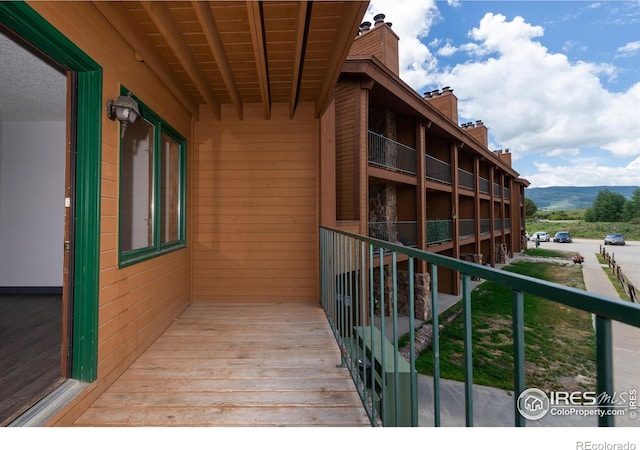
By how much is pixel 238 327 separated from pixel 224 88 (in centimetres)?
286

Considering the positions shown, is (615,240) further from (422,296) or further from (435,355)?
(435,355)

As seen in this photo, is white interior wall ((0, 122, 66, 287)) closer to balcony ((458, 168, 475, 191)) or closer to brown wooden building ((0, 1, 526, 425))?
brown wooden building ((0, 1, 526, 425))

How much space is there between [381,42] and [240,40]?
6.48 metres

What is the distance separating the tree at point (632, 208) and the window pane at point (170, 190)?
55.8m

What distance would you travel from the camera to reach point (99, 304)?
6.48 feet

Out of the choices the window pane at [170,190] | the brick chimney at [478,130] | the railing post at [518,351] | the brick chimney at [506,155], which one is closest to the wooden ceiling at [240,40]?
the window pane at [170,190]

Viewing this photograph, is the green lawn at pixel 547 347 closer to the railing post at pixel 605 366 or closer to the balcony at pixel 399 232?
the railing post at pixel 605 366

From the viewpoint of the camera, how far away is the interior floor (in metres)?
1.74

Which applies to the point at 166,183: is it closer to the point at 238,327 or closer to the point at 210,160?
the point at 210,160

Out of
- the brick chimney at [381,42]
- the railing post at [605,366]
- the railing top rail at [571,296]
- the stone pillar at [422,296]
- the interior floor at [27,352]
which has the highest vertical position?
the brick chimney at [381,42]

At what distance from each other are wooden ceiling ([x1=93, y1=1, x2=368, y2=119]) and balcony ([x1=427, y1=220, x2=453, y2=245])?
22.4ft

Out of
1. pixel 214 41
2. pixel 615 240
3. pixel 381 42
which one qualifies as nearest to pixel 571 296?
pixel 214 41

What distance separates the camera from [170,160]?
3418 millimetres

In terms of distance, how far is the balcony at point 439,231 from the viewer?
907 centimetres
